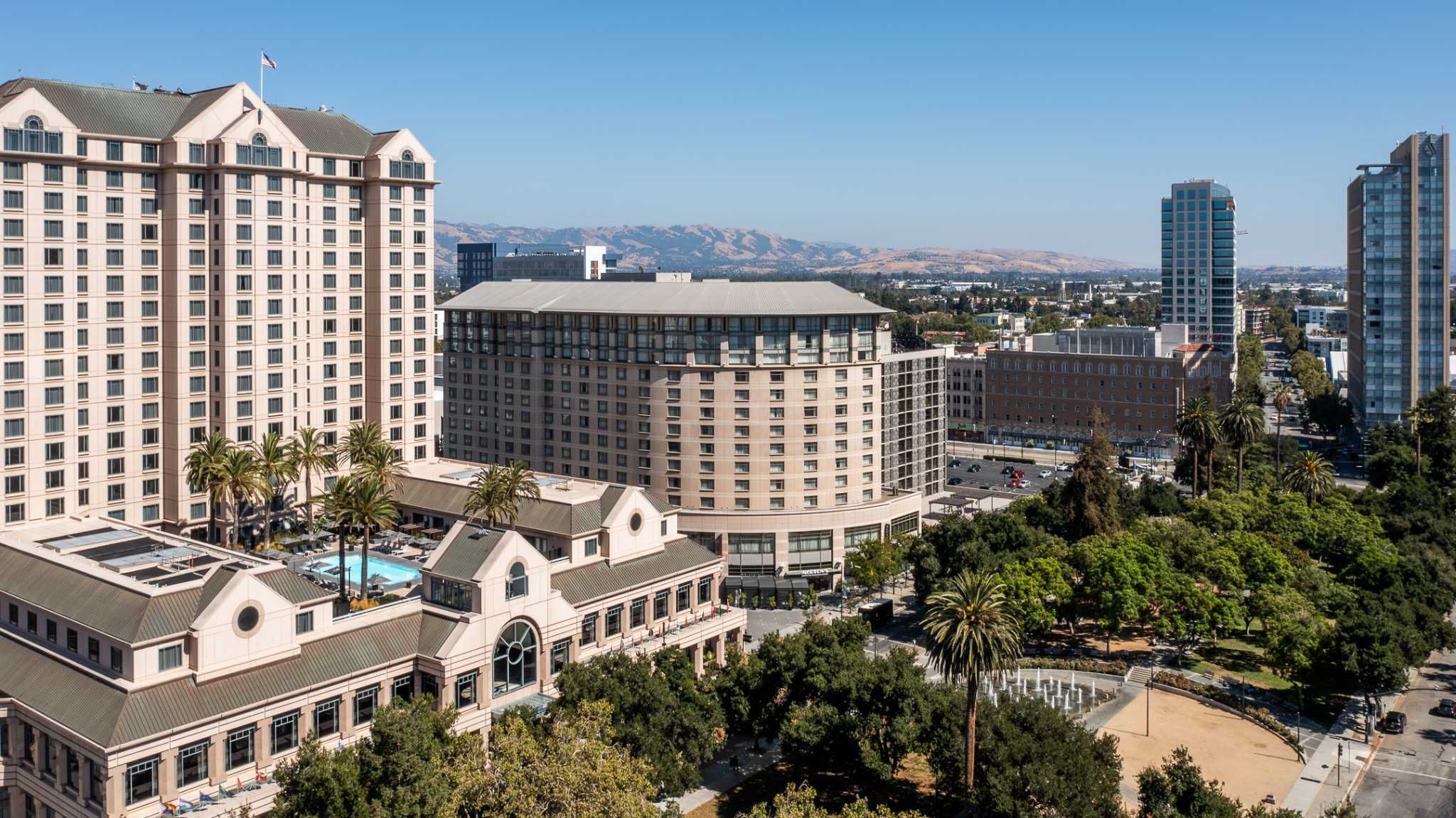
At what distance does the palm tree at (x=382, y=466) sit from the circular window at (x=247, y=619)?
26.5 meters

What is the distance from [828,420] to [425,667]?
77.8 metres

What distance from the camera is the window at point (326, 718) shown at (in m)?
73.7

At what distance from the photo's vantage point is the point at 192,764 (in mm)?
67250

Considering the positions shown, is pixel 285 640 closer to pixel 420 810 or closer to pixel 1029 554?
pixel 420 810

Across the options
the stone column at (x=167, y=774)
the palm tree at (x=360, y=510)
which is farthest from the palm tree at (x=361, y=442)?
the stone column at (x=167, y=774)

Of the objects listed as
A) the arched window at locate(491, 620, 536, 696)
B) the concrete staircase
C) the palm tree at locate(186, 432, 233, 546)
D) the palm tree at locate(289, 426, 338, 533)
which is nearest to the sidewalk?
the arched window at locate(491, 620, 536, 696)

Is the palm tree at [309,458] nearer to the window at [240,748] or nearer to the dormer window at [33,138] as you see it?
the dormer window at [33,138]

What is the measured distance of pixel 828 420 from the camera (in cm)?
14675

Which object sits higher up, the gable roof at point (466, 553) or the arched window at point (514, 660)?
the gable roof at point (466, 553)

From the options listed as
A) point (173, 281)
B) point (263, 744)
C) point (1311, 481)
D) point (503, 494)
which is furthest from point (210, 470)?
point (1311, 481)

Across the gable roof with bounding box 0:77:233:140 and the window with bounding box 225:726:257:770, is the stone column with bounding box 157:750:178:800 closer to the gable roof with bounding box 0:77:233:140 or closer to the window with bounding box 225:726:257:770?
the window with bounding box 225:726:257:770

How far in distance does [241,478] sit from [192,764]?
3746 centimetres

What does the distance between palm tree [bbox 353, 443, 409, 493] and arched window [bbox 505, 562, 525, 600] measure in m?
21.2

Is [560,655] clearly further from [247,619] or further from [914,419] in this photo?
[914,419]
